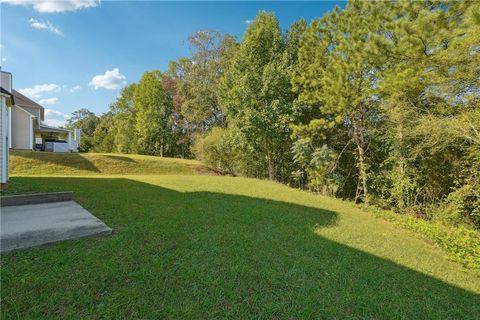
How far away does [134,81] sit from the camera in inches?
1046

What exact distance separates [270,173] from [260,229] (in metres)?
9.68

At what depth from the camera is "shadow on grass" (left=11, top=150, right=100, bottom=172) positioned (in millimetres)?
11227

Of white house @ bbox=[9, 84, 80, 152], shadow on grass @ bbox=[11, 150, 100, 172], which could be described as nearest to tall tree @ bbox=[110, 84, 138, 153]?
white house @ bbox=[9, 84, 80, 152]

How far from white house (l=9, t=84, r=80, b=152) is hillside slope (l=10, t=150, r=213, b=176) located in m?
3.26

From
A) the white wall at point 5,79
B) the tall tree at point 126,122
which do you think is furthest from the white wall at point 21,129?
the tall tree at point 126,122

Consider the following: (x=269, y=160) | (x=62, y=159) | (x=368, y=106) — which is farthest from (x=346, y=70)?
(x=62, y=159)

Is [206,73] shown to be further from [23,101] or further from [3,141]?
[3,141]

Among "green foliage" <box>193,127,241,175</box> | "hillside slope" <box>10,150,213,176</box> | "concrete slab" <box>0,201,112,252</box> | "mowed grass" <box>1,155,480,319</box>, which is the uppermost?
"green foliage" <box>193,127,241,175</box>

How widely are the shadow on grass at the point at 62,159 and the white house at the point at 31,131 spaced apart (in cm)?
275

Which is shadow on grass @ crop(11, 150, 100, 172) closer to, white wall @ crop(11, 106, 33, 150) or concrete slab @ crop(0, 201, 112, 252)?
white wall @ crop(11, 106, 33, 150)

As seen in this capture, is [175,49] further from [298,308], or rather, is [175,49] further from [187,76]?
[298,308]

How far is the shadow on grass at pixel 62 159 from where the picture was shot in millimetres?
11227

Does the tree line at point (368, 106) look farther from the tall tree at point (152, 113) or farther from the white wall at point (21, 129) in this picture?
the white wall at point (21, 129)

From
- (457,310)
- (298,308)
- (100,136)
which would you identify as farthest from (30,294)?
(100,136)
